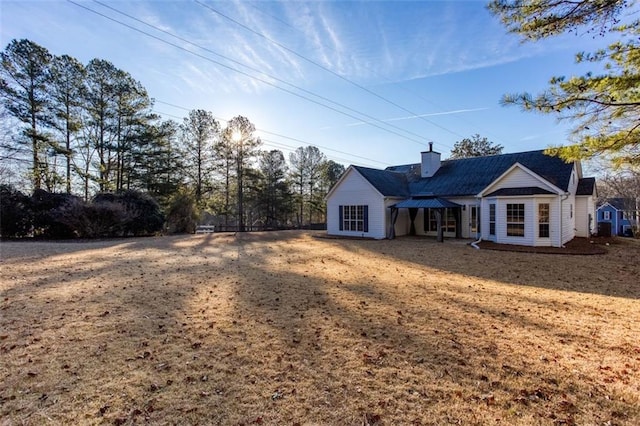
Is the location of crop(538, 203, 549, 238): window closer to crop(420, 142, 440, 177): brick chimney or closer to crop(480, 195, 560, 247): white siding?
crop(480, 195, 560, 247): white siding

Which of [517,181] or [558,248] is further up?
[517,181]

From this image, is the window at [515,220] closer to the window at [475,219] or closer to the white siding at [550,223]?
the white siding at [550,223]

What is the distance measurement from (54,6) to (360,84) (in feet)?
46.1

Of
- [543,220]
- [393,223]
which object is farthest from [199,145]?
[543,220]

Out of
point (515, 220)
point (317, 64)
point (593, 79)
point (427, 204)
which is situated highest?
point (317, 64)

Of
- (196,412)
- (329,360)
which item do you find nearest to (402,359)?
(329,360)

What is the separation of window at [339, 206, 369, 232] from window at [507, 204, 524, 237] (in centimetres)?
727

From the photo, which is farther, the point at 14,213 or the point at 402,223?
the point at 402,223

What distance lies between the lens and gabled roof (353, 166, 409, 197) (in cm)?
1834

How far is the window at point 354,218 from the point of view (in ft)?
61.0

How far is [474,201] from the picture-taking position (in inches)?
655

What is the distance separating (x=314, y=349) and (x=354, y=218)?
15.7 metres

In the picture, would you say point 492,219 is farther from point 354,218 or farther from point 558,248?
point 354,218

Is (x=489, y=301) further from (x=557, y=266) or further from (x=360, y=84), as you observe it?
(x=360, y=84)
